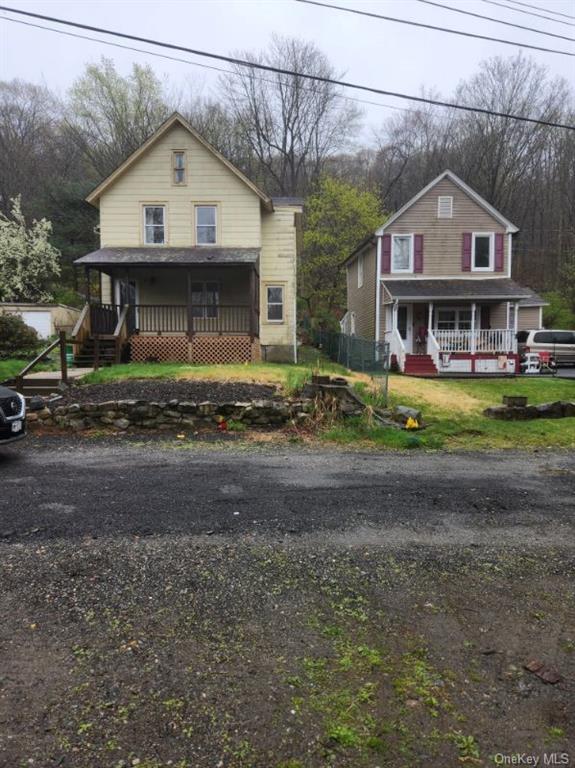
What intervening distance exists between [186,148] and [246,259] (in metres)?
5.76

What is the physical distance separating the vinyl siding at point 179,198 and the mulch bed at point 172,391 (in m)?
10.0

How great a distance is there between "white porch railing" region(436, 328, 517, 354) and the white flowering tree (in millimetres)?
20796

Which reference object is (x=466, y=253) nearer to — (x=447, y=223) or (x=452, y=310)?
(x=447, y=223)

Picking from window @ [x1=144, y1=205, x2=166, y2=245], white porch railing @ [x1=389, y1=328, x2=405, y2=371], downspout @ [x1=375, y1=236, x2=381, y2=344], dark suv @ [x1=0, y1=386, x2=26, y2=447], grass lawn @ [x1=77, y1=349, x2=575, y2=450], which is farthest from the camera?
downspout @ [x1=375, y1=236, x2=381, y2=344]

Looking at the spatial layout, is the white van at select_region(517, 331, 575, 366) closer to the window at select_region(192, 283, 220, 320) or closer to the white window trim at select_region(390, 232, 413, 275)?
the white window trim at select_region(390, 232, 413, 275)

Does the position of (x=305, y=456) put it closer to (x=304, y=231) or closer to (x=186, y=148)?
(x=186, y=148)

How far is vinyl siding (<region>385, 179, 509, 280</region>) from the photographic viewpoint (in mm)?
23438

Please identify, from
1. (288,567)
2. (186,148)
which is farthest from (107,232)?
(288,567)

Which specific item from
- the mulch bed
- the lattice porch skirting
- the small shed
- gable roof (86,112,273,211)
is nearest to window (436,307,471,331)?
gable roof (86,112,273,211)

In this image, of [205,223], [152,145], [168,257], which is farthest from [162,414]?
[152,145]

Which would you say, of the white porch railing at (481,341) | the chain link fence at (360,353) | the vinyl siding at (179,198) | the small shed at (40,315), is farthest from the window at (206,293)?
the white porch railing at (481,341)

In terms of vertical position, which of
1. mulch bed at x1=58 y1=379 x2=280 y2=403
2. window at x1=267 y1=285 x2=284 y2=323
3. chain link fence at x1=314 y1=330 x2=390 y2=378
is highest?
window at x1=267 y1=285 x2=284 y2=323

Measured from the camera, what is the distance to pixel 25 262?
92.8 ft

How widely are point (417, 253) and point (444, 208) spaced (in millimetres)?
2406
